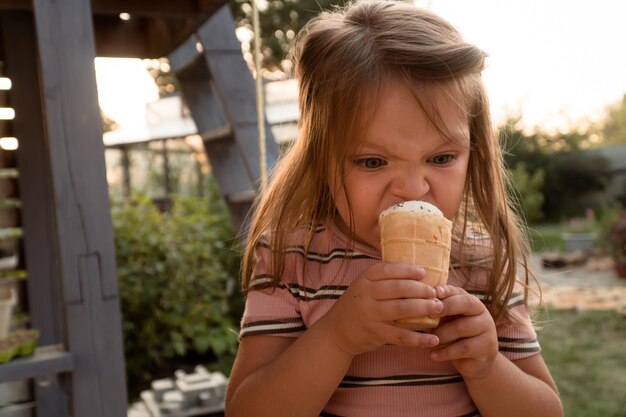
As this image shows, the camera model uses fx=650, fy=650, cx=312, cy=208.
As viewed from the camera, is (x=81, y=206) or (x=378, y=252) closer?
(x=378, y=252)

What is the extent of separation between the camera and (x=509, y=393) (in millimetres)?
1393

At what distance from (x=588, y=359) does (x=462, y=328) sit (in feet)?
16.7

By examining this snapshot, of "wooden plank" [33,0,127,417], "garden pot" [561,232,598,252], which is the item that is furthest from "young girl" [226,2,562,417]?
"garden pot" [561,232,598,252]

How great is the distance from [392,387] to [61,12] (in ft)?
4.09

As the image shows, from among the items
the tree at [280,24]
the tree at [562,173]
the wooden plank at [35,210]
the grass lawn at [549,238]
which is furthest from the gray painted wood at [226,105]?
the tree at [562,173]

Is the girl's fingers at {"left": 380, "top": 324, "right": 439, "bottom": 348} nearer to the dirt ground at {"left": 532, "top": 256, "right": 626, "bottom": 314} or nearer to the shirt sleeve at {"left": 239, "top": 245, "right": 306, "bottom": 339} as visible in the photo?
the shirt sleeve at {"left": 239, "top": 245, "right": 306, "bottom": 339}

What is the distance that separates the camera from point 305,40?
152cm

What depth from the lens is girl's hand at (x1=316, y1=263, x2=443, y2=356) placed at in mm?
1176

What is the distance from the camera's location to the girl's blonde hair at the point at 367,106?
52.6 inches

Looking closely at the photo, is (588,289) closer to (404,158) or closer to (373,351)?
(373,351)

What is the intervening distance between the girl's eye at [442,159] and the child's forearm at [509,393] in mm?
434

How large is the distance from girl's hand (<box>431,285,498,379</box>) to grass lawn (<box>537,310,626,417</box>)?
7.99ft

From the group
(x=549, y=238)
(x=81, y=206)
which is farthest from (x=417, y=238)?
(x=549, y=238)

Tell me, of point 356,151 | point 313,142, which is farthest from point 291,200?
point 356,151
